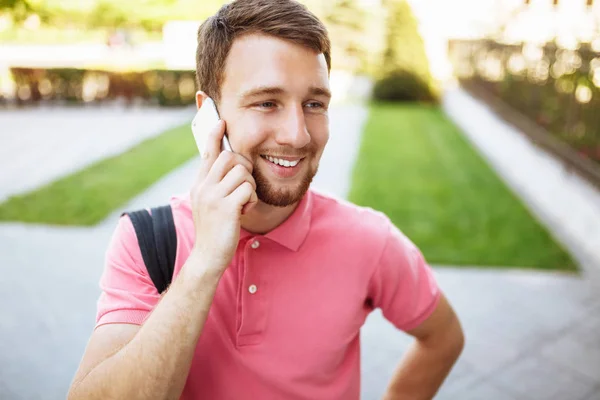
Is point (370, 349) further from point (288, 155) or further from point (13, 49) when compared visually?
point (13, 49)

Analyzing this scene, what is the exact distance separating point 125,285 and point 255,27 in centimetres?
83

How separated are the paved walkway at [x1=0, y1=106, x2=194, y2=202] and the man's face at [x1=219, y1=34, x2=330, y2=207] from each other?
6.63m

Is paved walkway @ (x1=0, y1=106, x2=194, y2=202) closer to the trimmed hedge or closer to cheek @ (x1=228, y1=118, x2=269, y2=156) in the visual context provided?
the trimmed hedge

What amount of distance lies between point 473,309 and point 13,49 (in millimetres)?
32797

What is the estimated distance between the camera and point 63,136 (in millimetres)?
11320

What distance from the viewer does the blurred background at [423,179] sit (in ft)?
13.1

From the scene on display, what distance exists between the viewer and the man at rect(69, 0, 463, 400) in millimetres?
1503

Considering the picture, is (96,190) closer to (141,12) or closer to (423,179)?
(423,179)

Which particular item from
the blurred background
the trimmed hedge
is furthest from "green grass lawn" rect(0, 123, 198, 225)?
the trimmed hedge

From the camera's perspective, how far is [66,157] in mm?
9391

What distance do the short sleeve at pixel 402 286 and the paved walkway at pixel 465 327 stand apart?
1.76 meters

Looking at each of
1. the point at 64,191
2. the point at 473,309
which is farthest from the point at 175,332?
the point at 64,191

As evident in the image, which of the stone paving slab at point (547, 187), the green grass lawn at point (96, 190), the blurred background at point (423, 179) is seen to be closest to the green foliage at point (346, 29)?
the blurred background at point (423, 179)

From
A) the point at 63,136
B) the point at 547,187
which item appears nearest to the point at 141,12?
the point at 63,136
